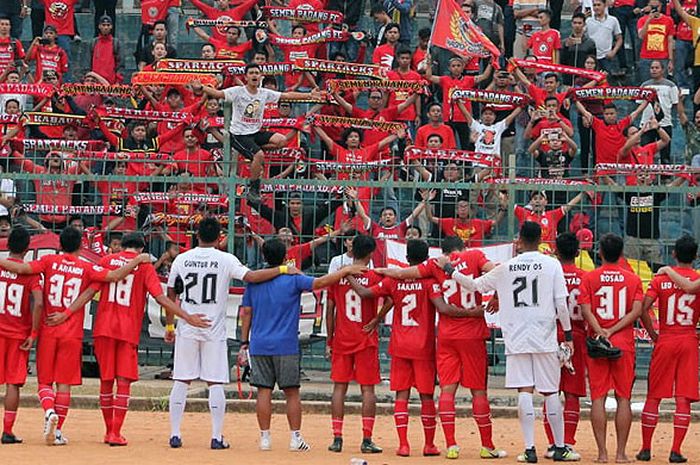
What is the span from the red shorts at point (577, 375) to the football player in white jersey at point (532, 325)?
36 centimetres

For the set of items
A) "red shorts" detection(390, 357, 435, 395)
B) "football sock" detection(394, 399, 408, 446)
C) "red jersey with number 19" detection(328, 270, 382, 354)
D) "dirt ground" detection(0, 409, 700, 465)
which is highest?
"red jersey with number 19" detection(328, 270, 382, 354)

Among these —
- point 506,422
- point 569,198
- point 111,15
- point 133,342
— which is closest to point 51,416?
point 133,342

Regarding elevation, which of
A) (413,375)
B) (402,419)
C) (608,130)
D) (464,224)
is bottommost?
(402,419)

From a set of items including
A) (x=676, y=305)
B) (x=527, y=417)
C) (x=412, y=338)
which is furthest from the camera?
(x=412, y=338)

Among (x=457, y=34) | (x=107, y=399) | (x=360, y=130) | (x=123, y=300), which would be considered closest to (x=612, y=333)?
(x=123, y=300)

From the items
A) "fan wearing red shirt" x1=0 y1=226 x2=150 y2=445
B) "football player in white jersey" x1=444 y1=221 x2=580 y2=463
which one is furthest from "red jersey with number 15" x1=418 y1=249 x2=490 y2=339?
"fan wearing red shirt" x1=0 y1=226 x2=150 y2=445

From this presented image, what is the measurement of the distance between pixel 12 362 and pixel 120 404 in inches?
45.9

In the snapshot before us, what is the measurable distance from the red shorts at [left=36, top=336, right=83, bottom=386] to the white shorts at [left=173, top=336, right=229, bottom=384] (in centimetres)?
100

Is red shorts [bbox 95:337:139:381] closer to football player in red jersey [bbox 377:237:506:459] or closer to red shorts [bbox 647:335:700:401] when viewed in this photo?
football player in red jersey [bbox 377:237:506:459]

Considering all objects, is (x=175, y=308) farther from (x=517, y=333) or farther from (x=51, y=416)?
(x=517, y=333)

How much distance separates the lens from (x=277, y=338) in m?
15.8

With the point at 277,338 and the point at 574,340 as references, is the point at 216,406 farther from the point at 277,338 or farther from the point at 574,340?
the point at 574,340

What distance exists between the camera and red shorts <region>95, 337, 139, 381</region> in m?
16.0

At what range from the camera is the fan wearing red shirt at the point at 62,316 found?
15.9 m
